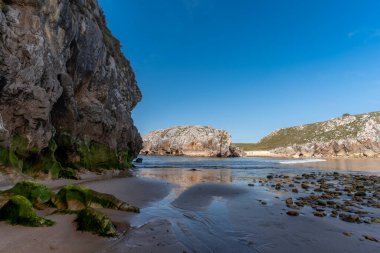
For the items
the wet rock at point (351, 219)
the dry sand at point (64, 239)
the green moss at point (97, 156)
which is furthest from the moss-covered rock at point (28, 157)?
the wet rock at point (351, 219)

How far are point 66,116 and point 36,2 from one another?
28.8 feet

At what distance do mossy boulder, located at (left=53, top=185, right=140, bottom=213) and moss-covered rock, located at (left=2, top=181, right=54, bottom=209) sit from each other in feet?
1.28

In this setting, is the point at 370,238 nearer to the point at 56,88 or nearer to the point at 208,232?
the point at 208,232

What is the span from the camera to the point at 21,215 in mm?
7168

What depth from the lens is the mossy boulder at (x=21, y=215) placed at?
7059 millimetres

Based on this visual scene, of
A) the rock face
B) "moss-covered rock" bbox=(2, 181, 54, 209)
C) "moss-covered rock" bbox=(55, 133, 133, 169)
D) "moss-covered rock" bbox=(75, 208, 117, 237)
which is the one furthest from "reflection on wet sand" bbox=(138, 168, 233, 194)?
the rock face

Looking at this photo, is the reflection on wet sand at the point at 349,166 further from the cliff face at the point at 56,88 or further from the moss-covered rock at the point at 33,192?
the moss-covered rock at the point at 33,192

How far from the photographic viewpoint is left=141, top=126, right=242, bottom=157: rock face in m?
139

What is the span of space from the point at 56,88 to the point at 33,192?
38.0 feet

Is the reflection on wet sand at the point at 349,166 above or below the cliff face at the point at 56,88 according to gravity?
below

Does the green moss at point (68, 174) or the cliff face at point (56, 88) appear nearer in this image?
the cliff face at point (56, 88)

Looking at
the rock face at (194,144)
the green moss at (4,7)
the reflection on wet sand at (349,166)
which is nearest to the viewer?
the green moss at (4,7)

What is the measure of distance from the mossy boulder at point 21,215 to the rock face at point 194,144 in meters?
131

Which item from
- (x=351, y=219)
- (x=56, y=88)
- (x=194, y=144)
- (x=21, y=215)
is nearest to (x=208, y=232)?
(x=21, y=215)
